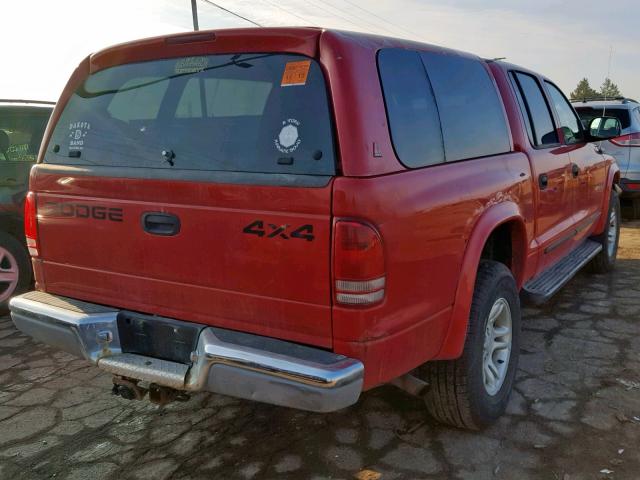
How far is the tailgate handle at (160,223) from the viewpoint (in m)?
2.44

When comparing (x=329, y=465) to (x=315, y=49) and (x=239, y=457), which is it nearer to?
(x=239, y=457)

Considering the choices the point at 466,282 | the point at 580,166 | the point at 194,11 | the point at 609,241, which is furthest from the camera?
the point at 194,11

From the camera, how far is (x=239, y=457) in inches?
109

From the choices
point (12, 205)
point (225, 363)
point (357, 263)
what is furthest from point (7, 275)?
point (357, 263)

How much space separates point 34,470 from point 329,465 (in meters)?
1.38

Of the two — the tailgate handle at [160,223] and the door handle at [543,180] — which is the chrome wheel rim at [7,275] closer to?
the tailgate handle at [160,223]

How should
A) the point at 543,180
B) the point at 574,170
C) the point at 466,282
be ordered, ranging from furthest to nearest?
1. the point at 574,170
2. the point at 543,180
3. the point at 466,282

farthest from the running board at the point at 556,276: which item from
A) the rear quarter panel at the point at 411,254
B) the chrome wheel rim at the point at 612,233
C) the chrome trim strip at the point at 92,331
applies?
the chrome trim strip at the point at 92,331

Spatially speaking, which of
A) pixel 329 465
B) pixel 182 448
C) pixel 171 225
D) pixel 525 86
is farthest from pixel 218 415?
pixel 525 86

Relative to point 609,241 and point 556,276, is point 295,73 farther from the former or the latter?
point 609,241

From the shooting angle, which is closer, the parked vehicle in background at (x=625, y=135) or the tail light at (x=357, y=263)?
the tail light at (x=357, y=263)

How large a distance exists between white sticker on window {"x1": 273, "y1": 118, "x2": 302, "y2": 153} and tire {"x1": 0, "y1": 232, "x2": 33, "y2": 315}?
3.42 m

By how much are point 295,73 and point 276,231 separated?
2.07 feet

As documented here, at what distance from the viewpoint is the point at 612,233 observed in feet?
19.0
